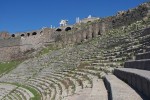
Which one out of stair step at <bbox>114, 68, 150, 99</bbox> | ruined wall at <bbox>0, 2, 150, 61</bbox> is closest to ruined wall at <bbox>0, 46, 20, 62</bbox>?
ruined wall at <bbox>0, 2, 150, 61</bbox>

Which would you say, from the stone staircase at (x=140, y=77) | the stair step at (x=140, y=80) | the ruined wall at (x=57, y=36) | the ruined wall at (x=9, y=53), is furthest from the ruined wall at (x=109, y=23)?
the stair step at (x=140, y=80)

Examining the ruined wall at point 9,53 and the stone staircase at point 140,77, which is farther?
the ruined wall at point 9,53

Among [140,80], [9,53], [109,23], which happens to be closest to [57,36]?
[9,53]

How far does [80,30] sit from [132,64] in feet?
99.3

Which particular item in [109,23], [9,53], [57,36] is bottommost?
[9,53]

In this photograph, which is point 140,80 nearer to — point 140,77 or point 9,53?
point 140,77

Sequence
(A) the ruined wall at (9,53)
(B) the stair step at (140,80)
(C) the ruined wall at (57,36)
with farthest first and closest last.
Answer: (A) the ruined wall at (9,53)
(C) the ruined wall at (57,36)
(B) the stair step at (140,80)

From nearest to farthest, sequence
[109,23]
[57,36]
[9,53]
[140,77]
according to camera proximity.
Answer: [140,77], [109,23], [57,36], [9,53]

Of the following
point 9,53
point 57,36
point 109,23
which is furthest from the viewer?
point 9,53

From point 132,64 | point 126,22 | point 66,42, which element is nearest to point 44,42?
point 66,42

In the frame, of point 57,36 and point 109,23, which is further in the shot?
point 57,36

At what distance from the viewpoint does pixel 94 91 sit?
9445mm

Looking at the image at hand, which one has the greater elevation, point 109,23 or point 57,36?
point 57,36

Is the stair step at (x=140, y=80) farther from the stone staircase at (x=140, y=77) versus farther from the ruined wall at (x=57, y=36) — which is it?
the ruined wall at (x=57, y=36)
